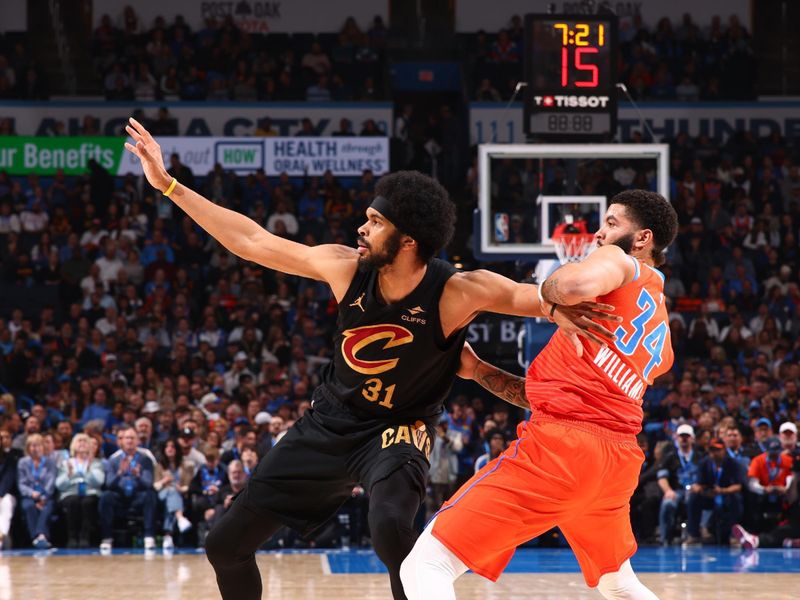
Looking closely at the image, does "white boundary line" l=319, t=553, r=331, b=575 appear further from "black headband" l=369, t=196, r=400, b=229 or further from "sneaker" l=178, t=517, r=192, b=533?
"black headband" l=369, t=196, r=400, b=229

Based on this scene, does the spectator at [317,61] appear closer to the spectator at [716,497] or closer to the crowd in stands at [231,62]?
the crowd in stands at [231,62]

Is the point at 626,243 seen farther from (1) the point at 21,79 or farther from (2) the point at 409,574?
(1) the point at 21,79

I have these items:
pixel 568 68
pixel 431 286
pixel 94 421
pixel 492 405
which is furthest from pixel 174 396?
pixel 431 286

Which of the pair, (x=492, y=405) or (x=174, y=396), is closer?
(x=174, y=396)

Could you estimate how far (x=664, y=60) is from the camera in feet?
73.2

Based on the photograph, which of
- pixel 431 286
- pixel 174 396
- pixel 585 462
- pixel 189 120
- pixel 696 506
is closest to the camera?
pixel 585 462

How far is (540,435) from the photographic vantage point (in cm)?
455

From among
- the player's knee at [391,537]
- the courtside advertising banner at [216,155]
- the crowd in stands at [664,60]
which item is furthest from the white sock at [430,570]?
the crowd in stands at [664,60]

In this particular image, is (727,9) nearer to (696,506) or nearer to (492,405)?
(492,405)

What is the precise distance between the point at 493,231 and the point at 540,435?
25.8 feet

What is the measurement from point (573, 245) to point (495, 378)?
22.8ft

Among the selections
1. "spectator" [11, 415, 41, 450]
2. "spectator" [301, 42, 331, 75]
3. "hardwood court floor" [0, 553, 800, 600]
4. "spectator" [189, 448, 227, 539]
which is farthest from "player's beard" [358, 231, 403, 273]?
"spectator" [301, 42, 331, 75]

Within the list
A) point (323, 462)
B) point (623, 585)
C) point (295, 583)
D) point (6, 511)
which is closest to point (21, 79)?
point (6, 511)

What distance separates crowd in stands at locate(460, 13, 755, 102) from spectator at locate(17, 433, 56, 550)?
1134cm
